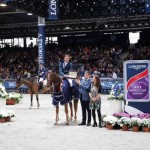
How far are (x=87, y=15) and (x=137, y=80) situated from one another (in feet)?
88.3

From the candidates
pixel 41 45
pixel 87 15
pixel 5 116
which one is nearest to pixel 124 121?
pixel 5 116

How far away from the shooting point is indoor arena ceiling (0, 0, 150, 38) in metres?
36.0

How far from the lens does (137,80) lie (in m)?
A: 13.7

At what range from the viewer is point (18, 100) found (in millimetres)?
24531

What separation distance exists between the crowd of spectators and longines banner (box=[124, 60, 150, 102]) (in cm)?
1832

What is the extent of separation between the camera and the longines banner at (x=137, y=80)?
13.6 metres

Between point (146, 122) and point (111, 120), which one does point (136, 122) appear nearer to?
point (146, 122)

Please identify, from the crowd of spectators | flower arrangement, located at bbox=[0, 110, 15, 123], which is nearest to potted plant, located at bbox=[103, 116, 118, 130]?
flower arrangement, located at bbox=[0, 110, 15, 123]

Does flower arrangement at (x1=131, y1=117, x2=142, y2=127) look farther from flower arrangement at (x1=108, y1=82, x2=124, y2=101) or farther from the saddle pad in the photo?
the saddle pad

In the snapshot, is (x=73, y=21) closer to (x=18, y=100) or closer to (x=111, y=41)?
(x=111, y=41)

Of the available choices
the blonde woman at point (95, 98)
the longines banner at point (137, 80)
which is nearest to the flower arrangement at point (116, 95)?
the longines banner at point (137, 80)

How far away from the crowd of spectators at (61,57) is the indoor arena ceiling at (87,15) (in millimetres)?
2288

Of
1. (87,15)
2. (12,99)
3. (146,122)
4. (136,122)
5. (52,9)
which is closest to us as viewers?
(146,122)

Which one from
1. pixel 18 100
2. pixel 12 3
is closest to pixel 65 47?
pixel 12 3
